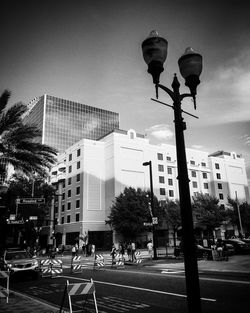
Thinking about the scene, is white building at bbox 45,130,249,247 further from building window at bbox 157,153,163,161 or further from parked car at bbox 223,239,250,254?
parked car at bbox 223,239,250,254

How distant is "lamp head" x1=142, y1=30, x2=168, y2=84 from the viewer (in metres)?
5.32

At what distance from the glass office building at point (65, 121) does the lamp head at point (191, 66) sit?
104858 millimetres

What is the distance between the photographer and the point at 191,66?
220 inches

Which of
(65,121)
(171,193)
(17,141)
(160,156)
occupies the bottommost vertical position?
(17,141)

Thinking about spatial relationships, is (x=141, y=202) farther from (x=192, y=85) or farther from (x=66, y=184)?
(x=192, y=85)

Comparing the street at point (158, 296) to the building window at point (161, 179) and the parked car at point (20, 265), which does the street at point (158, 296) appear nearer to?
the parked car at point (20, 265)

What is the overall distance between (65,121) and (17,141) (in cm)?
10581

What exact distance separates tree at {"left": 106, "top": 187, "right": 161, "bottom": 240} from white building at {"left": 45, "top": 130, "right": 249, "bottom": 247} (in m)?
4.76

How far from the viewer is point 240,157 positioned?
8231cm

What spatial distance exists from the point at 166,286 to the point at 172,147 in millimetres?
57322

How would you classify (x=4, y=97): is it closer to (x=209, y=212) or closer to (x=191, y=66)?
(x=191, y=66)

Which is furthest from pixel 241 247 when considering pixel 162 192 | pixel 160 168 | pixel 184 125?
pixel 160 168

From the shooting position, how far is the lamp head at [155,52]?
17.4ft

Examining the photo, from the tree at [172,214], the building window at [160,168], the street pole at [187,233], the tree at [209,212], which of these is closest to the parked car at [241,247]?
the street pole at [187,233]
